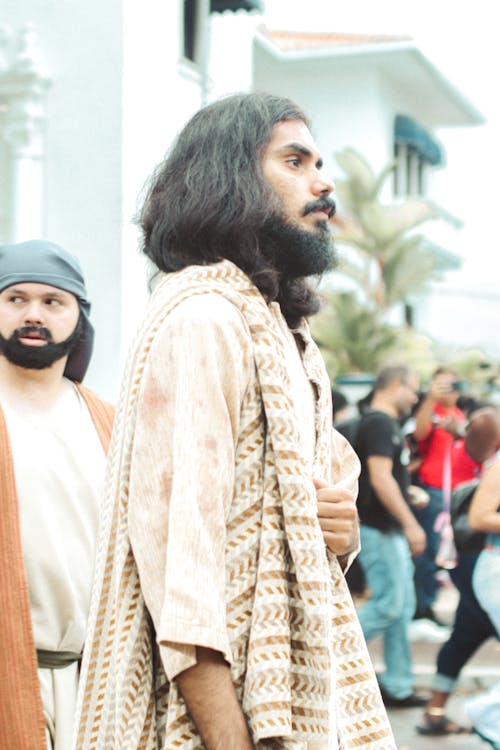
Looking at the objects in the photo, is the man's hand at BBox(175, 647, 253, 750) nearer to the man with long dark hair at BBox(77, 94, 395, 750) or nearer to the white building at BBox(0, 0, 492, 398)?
the man with long dark hair at BBox(77, 94, 395, 750)

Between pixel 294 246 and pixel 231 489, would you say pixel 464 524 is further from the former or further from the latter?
pixel 231 489

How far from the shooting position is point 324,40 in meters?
28.4

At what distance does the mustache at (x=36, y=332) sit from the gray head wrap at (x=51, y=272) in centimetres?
14

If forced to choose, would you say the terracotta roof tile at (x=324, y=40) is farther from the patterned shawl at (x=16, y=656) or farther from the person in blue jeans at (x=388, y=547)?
the patterned shawl at (x=16, y=656)

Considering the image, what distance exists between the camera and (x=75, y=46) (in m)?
12.0

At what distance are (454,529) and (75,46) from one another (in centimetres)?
714

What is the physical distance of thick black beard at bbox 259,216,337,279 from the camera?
2.29 m

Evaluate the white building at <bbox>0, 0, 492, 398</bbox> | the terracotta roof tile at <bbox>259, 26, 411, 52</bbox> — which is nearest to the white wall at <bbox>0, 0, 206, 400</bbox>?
the white building at <bbox>0, 0, 492, 398</bbox>

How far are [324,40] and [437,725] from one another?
925 inches

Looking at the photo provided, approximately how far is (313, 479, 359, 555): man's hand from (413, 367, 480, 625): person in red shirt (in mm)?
7697

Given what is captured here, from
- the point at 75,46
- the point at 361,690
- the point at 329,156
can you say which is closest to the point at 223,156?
the point at 361,690

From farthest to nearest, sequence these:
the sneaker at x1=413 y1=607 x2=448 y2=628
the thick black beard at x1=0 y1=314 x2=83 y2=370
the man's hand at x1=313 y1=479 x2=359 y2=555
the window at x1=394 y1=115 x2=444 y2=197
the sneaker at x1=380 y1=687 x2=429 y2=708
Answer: the window at x1=394 y1=115 x2=444 y2=197
the sneaker at x1=413 y1=607 x2=448 y2=628
the sneaker at x1=380 y1=687 x2=429 y2=708
the thick black beard at x1=0 y1=314 x2=83 y2=370
the man's hand at x1=313 y1=479 x2=359 y2=555

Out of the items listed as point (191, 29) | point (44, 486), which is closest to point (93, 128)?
point (191, 29)

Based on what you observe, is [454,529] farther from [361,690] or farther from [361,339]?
[361,339]
